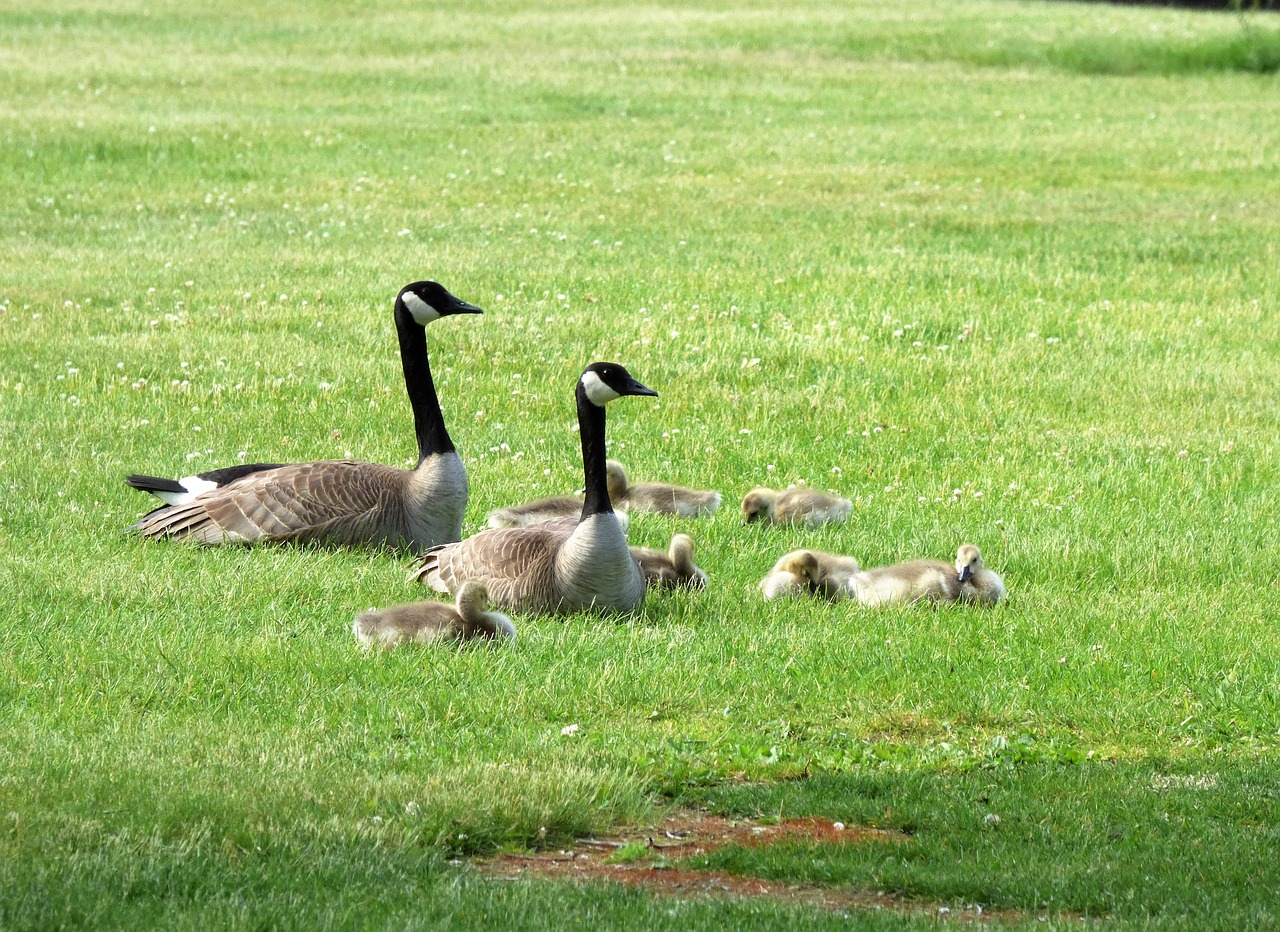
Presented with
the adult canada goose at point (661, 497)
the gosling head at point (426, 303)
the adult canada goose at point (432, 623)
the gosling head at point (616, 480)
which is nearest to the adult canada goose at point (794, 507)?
the adult canada goose at point (661, 497)

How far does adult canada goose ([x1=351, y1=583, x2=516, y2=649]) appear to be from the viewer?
315 inches

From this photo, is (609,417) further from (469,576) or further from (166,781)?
(166,781)

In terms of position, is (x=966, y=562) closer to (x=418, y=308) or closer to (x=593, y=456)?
(x=593, y=456)

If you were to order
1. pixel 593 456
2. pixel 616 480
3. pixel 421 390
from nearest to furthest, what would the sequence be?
pixel 593 456
pixel 421 390
pixel 616 480

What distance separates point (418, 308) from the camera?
10.2m

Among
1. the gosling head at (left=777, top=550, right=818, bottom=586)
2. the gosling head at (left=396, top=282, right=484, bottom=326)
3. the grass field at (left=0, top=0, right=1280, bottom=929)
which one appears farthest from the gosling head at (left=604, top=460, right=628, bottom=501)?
the gosling head at (left=777, top=550, right=818, bottom=586)

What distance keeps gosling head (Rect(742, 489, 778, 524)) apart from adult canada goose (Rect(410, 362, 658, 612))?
6.20ft

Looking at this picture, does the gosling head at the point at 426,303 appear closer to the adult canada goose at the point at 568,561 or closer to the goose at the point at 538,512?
the goose at the point at 538,512

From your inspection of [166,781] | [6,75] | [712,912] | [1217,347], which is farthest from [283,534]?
[6,75]

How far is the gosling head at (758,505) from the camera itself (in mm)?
10539

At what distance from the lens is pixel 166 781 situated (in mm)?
6250

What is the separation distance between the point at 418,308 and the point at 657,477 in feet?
8.17

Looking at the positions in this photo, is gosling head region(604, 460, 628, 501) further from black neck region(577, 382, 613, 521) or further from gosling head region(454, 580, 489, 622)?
gosling head region(454, 580, 489, 622)

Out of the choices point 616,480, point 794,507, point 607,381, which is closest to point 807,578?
point 794,507
